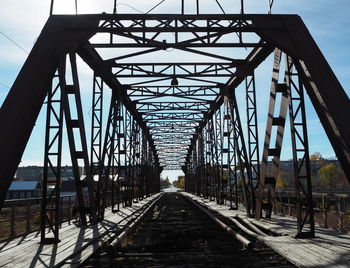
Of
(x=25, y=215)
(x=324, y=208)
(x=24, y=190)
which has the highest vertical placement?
(x=24, y=190)

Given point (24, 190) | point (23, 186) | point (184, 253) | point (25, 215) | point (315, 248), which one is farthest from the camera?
point (23, 186)

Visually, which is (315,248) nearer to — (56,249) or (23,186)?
(56,249)

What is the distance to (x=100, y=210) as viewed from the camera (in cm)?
1725

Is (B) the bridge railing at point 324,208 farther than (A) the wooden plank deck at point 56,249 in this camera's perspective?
Yes

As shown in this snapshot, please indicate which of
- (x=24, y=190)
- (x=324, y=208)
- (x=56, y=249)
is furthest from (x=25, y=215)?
(x=24, y=190)

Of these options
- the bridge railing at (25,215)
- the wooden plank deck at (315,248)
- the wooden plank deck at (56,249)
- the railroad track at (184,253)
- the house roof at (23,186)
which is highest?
the house roof at (23,186)

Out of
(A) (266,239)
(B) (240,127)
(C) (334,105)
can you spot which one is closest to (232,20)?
(C) (334,105)

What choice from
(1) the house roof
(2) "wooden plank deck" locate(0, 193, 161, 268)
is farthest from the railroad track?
(1) the house roof

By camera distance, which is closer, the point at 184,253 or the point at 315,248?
the point at 315,248

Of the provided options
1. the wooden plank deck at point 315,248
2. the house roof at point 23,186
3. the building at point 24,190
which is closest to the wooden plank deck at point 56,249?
the wooden plank deck at point 315,248

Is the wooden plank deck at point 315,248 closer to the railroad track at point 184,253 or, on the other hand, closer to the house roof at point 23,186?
the railroad track at point 184,253

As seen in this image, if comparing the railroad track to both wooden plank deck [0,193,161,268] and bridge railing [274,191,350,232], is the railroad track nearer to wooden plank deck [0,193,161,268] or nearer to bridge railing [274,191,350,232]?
wooden plank deck [0,193,161,268]

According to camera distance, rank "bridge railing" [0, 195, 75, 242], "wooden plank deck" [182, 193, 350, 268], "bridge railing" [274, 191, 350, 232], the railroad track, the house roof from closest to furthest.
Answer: "wooden plank deck" [182, 193, 350, 268] → the railroad track → "bridge railing" [0, 195, 75, 242] → "bridge railing" [274, 191, 350, 232] → the house roof

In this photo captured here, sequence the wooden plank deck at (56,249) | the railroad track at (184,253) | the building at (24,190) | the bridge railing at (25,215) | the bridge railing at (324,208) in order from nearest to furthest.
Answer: the wooden plank deck at (56,249) → the railroad track at (184,253) → the bridge railing at (25,215) → the bridge railing at (324,208) → the building at (24,190)
